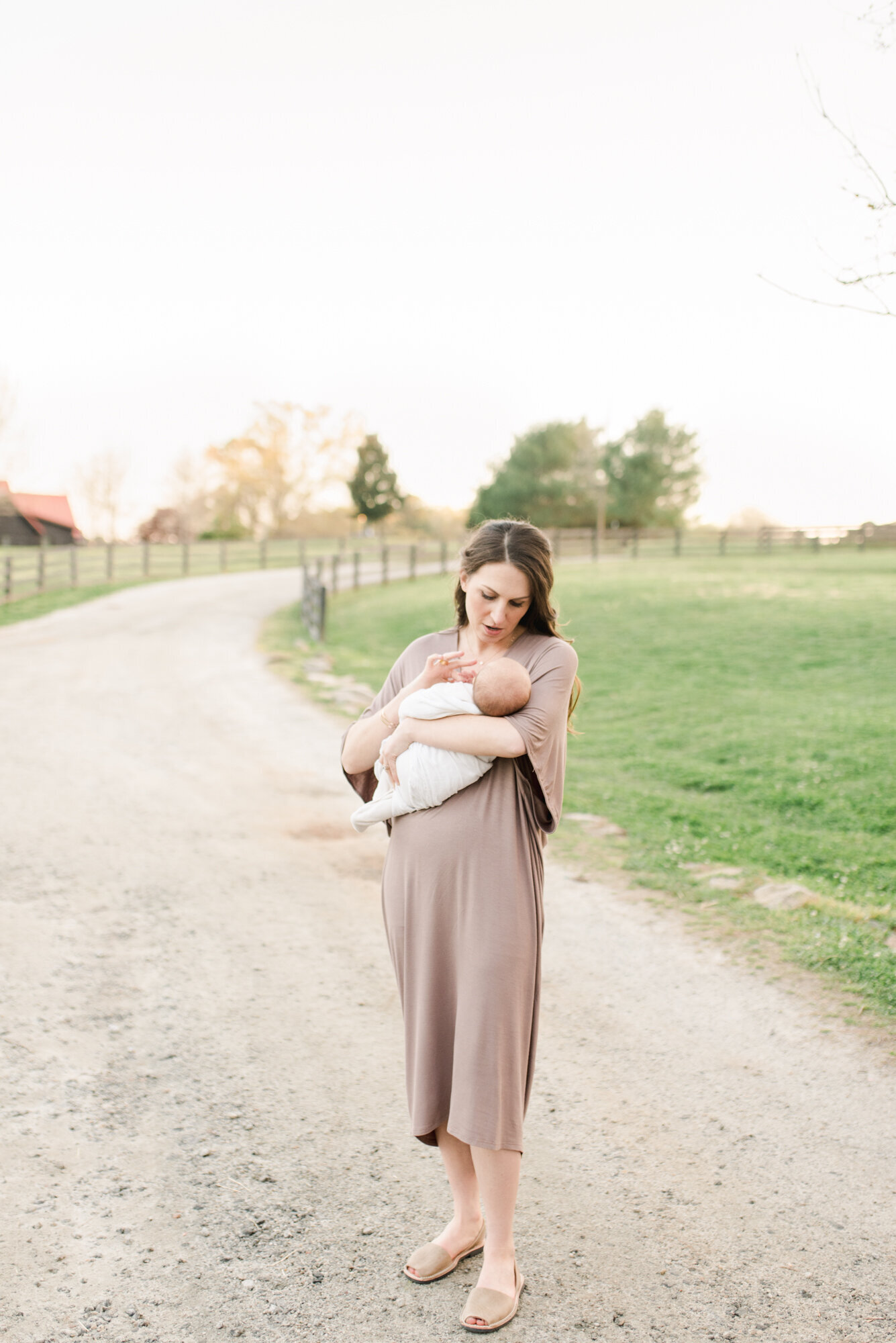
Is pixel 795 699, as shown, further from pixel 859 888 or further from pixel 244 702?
pixel 244 702

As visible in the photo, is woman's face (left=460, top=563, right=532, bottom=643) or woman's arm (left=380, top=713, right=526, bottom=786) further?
woman's face (left=460, top=563, right=532, bottom=643)

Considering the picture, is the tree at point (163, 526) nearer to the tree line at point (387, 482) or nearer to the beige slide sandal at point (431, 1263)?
the tree line at point (387, 482)

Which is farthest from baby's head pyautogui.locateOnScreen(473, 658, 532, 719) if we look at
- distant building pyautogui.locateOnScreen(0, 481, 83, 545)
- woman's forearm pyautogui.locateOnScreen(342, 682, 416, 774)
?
distant building pyautogui.locateOnScreen(0, 481, 83, 545)

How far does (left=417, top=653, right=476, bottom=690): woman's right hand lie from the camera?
7.97ft

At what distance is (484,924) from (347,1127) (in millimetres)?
1327

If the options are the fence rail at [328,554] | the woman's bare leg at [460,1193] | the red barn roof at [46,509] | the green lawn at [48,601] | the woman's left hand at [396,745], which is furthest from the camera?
the red barn roof at [46,509]

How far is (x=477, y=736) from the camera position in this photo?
2.29 m

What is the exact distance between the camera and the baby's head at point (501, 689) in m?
2.30

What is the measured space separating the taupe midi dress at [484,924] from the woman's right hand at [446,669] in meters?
0.13

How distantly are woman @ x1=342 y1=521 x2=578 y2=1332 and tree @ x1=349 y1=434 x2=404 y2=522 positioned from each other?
54.0 m

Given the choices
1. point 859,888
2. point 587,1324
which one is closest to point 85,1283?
point 587,1324

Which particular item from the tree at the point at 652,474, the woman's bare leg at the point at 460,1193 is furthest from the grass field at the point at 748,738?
the tree at the point at 652,474

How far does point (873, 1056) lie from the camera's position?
3.67 meters

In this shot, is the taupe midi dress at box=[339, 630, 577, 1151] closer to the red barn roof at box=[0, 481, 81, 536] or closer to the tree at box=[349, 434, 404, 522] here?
the red barn roof at box=[0, 481, 81, 536]
